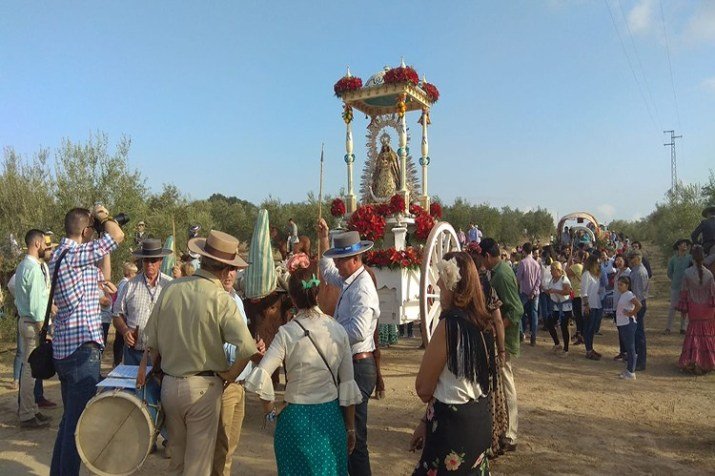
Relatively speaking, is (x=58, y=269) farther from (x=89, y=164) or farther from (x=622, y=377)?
(x=89, y=164)

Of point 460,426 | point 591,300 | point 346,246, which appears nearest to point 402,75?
point 591,300

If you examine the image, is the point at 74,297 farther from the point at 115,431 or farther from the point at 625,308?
the point at 625,308

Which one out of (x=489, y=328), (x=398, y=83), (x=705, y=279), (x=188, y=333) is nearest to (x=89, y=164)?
(x=398, y=83)

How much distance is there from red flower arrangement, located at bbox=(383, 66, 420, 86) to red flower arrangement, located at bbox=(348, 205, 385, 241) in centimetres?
244

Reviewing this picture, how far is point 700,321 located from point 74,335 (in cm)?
837

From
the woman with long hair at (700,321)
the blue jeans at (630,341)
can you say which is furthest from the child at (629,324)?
the woman with long hair at (700,321)

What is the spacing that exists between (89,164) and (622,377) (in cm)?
1151

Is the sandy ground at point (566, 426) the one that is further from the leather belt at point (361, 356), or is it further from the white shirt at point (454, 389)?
the white shirt at point (454, 389)

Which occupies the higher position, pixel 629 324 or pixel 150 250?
pixel 150 250

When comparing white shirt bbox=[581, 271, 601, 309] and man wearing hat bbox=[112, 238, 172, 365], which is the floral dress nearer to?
man wearing hat bbox=[112, 238, 172, 365]

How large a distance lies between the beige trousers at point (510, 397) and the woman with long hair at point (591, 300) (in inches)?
187

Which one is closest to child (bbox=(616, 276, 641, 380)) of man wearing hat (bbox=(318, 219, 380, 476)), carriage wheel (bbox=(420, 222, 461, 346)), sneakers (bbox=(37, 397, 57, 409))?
carriage wheel (bbox=(420, 222, 461, 346))

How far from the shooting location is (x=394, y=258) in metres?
6.96

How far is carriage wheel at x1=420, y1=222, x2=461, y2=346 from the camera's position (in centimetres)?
611
